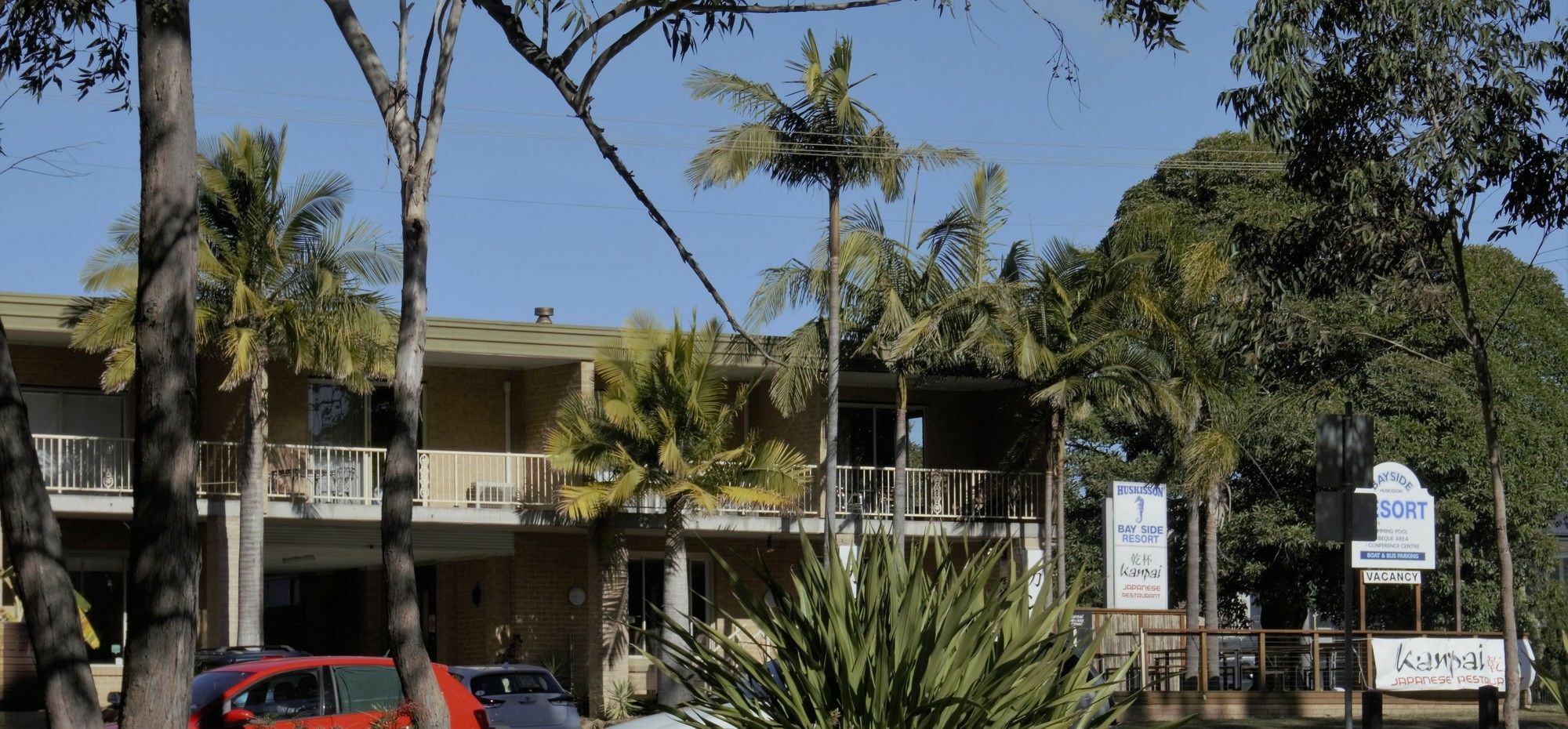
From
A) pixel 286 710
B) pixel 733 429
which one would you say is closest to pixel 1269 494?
pixel 733 429

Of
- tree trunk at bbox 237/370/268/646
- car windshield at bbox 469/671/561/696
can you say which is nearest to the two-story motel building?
tree trunk at bbox 237/370/268/646

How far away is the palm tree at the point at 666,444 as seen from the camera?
83.5 feet

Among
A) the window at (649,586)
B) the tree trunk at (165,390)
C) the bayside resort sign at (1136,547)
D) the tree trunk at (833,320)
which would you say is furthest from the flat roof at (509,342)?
the tree trunk at (165,390)

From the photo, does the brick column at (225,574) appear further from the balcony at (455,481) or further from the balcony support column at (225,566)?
the balcony at (455,481)

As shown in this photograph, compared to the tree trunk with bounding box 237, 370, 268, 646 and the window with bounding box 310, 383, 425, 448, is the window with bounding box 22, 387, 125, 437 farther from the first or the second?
the tree trunk with bounding box 237, 370, 268, 646

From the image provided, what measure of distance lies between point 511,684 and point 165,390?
40.3 ft

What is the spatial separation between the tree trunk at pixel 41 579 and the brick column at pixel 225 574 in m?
17.5

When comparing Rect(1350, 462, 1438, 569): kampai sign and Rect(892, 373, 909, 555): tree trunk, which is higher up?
Rect(892, 373, 909, 555): tree trunk

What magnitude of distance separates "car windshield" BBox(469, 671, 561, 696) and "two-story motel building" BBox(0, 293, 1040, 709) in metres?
5.18

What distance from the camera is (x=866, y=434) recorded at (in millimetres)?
31797

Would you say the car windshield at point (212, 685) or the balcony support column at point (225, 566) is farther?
the balcony support column at point (225, 566)

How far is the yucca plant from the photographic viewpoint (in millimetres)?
7816

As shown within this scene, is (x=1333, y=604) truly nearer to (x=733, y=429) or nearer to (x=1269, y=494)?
(x=1269, y=494)

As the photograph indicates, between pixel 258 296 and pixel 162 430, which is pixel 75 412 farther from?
pixel 162 430
